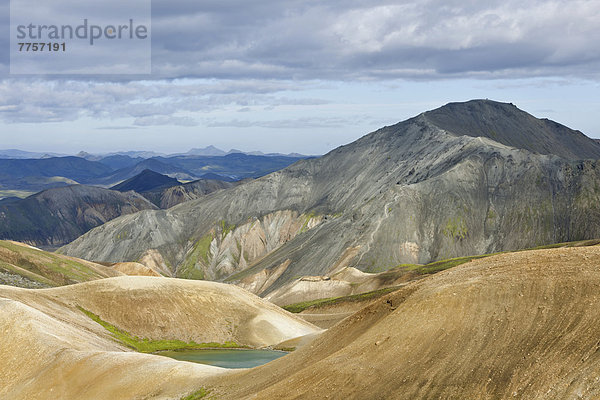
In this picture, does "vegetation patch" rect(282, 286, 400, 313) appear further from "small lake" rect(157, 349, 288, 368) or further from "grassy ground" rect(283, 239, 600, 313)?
"small lake" rect(157, 349, 288, 368)

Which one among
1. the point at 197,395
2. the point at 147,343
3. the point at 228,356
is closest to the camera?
the point at 197,395

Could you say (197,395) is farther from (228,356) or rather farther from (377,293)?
(377,293)

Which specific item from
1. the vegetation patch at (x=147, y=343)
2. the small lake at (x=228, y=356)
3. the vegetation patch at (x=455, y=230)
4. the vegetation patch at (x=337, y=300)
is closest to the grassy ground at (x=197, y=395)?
the small lake at (x=228, y=356)

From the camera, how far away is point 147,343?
309 ft

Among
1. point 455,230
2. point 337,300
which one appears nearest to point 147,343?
point 337,300

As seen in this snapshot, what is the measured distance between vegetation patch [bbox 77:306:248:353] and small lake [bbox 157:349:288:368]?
1469 millimetres

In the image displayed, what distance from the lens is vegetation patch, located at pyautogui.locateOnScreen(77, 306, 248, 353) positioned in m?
91.9

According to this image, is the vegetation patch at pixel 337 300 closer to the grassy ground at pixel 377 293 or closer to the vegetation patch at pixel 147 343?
the grassy ground at pixel 377 293

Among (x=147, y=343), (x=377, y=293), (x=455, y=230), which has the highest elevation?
(x=455, y=230)

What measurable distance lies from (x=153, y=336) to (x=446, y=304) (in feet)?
215

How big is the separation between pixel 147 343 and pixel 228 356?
46.1ft

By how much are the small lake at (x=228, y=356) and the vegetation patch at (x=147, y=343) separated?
1469 mm

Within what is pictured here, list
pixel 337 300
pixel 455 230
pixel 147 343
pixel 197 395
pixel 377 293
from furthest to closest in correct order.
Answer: pixel 455 230, pixel 337 300, pixel 377 293, pixel 147 343, pixel 197 395

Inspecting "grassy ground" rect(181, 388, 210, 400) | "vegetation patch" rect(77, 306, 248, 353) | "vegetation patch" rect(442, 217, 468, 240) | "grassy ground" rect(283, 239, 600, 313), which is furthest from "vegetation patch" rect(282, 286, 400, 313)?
"grassy ground" rect(181, 388, 210, 400)
